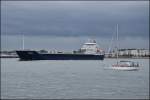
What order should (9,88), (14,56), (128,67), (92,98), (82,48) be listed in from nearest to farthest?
1. (92,98)
2. (9,88)
3. (128,67)
4. (82,48)
5. (14,56)

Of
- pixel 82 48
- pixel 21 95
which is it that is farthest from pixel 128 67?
pixel 82 48

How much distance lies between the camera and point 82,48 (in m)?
126

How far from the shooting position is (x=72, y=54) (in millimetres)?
110562

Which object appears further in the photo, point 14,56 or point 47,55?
point 14,56

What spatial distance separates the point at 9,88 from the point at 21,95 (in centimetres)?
447

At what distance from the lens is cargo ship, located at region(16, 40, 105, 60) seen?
102 m

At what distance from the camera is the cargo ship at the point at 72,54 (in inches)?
4006

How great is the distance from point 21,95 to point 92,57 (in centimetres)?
8643

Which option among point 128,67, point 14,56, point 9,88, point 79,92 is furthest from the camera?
point 14,56

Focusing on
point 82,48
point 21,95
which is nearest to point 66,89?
point 21,95

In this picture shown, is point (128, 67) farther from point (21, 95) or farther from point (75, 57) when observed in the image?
point (75, 57)

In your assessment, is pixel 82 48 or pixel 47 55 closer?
pixel 47 55

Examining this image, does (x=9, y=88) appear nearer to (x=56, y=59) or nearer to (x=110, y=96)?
(x=110, y=96)

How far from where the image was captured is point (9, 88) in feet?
102
